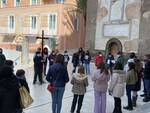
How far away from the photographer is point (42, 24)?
1988 inches

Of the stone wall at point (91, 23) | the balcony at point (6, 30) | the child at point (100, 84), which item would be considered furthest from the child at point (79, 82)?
the balcony at point (6, 30)

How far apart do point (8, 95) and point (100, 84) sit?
4948 millimetres

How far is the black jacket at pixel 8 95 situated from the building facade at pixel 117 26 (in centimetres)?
2572

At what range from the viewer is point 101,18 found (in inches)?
1364

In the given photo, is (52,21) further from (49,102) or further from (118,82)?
(118,82)

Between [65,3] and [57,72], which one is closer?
[57,72]

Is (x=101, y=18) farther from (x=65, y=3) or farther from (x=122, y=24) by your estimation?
(x=65, y=3)

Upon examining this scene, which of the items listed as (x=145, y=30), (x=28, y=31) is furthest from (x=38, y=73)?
(x=28, y=31)

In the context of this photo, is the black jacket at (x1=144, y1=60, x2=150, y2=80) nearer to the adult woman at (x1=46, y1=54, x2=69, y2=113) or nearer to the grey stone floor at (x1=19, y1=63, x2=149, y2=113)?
the grey stone floor at (x1=19, y1=63, x2=149, y2=113)

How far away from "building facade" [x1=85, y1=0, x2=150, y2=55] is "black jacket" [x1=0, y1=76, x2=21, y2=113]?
25717 mm

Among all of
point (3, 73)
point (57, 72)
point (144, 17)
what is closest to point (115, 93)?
point (57, 72)

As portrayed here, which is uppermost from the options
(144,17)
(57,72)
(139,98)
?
(144,17)

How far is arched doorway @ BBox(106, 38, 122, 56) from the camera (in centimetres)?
3297

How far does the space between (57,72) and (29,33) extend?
4260cm
